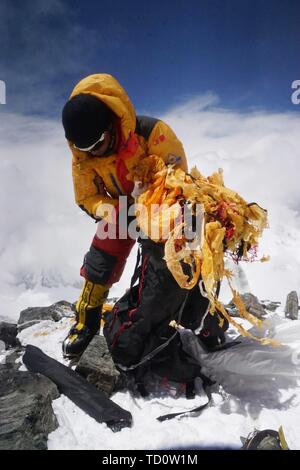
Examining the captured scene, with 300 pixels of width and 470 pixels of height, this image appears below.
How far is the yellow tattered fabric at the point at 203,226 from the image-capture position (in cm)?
275

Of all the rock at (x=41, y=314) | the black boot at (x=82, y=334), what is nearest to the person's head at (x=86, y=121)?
the black boot at (x=82, y=334)

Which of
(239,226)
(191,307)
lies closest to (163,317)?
(191,307)

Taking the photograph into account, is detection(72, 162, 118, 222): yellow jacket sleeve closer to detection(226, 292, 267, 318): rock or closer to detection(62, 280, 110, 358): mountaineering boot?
detection(62, 280, 110, 358): mountaineering boot

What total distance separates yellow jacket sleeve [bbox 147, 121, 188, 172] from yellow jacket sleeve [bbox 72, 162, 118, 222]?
0.63 meters

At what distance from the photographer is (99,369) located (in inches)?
128

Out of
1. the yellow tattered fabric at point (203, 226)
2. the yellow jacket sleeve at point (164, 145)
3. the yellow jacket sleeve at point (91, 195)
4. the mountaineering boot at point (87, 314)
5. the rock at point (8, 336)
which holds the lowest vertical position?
the rock at point (8, 336)

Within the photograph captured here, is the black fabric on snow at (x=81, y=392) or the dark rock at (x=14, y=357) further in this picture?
the dark rock at (x=14, y=357)

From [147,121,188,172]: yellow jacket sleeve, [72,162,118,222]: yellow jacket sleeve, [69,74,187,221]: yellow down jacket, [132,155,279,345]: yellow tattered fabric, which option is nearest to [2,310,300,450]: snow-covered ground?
[132,155,279,345]: yellow tattered fabric

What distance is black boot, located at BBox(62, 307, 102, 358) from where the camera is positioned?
384 cm

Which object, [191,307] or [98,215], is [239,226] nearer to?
[191,307]

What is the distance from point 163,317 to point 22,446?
1449 mm

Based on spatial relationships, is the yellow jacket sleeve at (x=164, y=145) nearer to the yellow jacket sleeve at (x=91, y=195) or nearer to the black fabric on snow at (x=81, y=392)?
the yellow jacket sleeve at (x=91, y=195)

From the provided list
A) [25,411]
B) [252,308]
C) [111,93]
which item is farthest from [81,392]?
[252,308]

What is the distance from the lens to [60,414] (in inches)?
110
